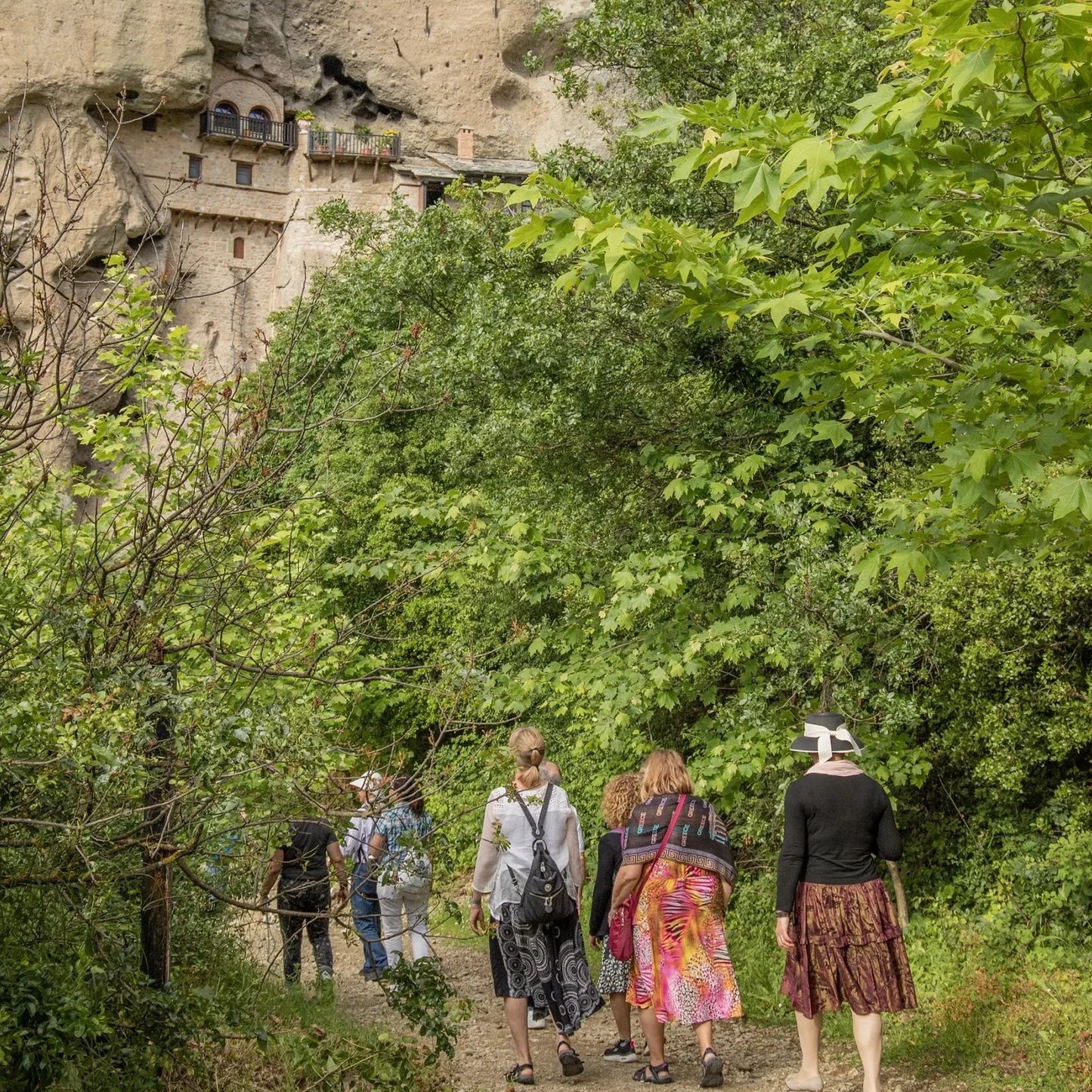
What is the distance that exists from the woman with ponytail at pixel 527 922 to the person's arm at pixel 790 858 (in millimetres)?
1389

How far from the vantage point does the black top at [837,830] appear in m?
5.80

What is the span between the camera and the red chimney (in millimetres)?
38250

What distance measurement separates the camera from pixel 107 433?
8820 mm

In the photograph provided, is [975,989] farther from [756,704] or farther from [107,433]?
[107,433]

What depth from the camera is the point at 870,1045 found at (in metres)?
5.70

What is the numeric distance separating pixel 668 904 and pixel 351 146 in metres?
35.3

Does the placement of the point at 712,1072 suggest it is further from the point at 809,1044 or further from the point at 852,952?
the point at 852,952

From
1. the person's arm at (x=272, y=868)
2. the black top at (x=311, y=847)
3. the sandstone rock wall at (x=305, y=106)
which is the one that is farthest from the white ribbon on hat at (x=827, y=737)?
the sandstone rock wall at (x=305, y=106)

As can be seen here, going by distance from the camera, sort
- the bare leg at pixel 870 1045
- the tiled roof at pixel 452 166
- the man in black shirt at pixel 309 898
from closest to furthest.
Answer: the bare leg at pixel 870 1045, the man in black shirt at pixel 309 898, the tiled roof at pixel 452 166

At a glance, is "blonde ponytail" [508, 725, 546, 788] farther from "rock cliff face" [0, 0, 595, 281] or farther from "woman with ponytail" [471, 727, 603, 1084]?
"rock cliff face" [0, 0, 595, 281]

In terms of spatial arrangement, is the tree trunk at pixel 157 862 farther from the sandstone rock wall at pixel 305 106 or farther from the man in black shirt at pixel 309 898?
the sandstone rock wall at pixel 305 106

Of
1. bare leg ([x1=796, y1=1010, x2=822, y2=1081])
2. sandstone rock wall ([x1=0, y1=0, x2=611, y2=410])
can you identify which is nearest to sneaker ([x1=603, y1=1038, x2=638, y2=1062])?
bare leg ([x1=796, y1=1010, x2=822, y2=1081])

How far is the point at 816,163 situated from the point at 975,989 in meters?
5.43

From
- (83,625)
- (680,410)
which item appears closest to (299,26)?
(680,410)
